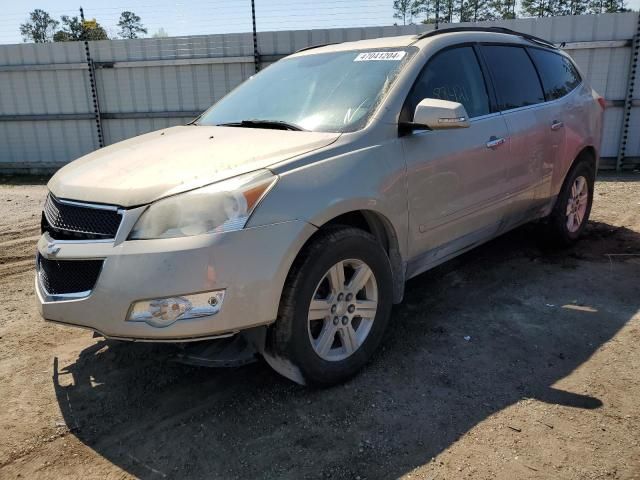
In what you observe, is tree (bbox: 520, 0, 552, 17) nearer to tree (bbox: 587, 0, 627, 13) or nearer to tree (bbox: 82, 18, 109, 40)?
tree (bbox: 587, 0, 627, 13)

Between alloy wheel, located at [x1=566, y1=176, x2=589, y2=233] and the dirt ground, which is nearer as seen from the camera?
the dirt ground

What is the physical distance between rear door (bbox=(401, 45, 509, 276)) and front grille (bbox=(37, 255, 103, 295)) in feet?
6.03

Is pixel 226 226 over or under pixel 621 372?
over

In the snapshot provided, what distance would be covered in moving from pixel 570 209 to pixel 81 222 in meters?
4.42

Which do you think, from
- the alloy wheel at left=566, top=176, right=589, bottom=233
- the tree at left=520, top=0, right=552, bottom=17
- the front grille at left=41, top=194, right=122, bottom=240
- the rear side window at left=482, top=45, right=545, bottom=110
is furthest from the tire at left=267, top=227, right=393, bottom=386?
the tree at left=520, top=0, right=552, bottom=17

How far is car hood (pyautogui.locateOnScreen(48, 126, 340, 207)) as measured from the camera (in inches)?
104

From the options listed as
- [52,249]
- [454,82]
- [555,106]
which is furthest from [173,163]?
[555,106]

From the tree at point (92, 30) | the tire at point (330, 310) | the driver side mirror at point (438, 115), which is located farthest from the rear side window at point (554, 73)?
the tree at point (92, 30)

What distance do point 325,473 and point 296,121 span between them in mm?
2042

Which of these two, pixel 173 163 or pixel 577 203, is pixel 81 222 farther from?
pixel 577 203

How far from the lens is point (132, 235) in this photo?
8.24 feet

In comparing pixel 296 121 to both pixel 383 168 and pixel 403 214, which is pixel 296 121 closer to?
pixel 383 168

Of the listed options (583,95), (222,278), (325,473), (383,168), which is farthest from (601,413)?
(583,95)

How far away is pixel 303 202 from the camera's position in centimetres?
270
